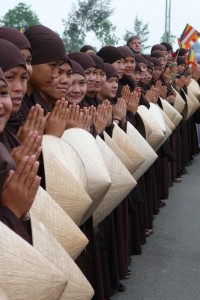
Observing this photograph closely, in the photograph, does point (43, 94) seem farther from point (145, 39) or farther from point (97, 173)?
point (145, 39)

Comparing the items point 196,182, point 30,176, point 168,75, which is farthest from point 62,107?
point 196,182

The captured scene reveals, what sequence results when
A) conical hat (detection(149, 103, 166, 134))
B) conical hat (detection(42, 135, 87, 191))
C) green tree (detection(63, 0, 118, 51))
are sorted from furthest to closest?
green tree (detection(63, 0, 118, 51)) → conical hat (detection(149, 103, 166, 134)) → conical hat (detection(42, 135, 87, 191))

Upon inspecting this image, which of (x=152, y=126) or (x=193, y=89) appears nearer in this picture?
(x=152, y=126)

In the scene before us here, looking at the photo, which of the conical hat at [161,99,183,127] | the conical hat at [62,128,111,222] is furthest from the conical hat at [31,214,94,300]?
the conical hat at [161,99,183,127]

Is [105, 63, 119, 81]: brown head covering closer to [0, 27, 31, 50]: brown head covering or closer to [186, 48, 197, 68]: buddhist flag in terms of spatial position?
[0, 27, 31, 50]: brown head covering

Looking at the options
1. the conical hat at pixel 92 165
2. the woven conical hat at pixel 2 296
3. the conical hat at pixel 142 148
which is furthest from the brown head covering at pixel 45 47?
the woven conical hat at pixel 2 296

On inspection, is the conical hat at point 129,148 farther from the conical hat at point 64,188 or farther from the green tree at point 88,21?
the green tree at point 88,21

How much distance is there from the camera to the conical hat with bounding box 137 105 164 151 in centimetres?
466

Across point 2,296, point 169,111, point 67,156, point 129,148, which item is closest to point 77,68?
point 129,148

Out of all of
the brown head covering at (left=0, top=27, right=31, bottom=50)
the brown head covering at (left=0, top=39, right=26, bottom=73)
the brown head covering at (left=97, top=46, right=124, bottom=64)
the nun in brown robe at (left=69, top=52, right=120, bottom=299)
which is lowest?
the nun in brown robe at (left=69, top=52, right=120, bottom=299)

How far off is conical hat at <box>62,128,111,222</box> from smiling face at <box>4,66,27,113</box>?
313 millimetres

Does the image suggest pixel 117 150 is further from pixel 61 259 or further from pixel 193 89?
pixel 193 89

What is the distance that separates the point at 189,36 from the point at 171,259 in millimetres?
6671

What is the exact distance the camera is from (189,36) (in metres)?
10.8
